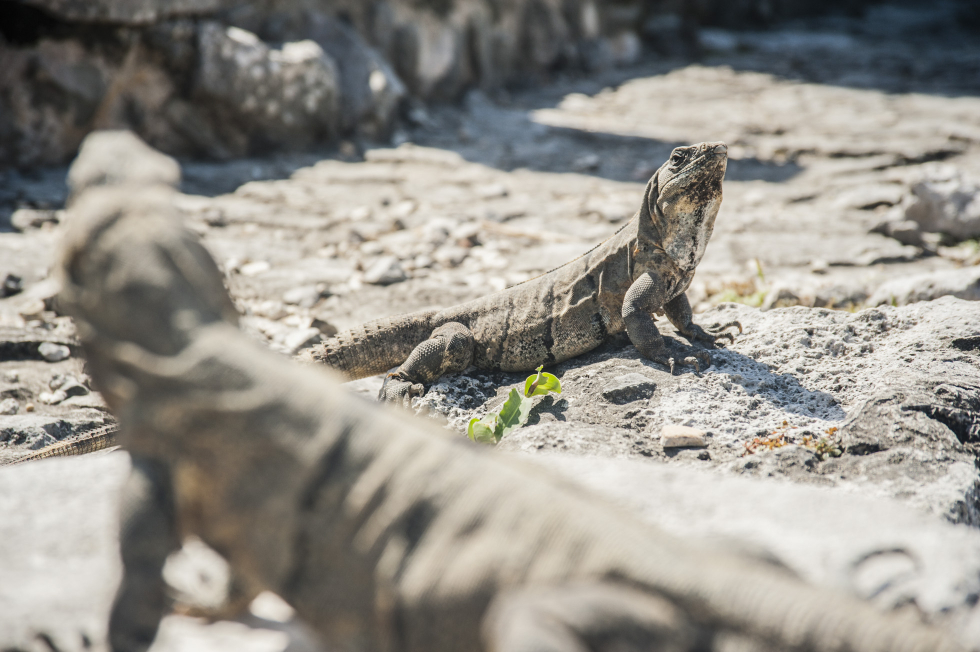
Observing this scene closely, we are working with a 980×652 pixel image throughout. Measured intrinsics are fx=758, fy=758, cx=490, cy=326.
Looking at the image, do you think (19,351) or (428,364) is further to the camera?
(19,351)

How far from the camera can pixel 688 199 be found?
14.7ft

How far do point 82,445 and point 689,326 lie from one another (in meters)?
3.50

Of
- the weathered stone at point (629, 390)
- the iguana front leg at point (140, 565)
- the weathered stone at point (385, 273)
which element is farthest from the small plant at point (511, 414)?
the weathered stone at point (385, 273)

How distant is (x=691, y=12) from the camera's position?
66.3ft

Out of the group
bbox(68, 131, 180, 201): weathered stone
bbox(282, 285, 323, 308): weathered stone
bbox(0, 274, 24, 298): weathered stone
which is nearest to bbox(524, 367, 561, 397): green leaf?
bbox(68, 131, 180, 201): weathered stone

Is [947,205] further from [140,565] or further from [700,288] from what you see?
[140,565]

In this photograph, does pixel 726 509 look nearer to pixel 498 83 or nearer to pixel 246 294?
pixel 246 294

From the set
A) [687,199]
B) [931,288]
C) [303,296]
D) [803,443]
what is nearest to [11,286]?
[303,296]

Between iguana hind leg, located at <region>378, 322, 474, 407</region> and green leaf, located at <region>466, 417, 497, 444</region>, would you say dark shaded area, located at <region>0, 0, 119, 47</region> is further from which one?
green leaf, located at <region>466, 417, 497, 444</region>

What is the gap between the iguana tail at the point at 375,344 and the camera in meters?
5.02

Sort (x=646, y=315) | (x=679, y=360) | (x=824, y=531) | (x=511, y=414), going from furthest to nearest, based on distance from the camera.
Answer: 1. (x=646, y=315)
2. (x=679, y=360)
3. (x=511, y=414)
4. (x=824, y=531)

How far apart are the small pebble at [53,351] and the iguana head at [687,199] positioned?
13.8ft

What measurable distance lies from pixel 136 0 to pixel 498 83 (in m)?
7.46

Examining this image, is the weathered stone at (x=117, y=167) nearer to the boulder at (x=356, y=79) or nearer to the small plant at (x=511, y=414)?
the small plant at (x=511, y=414)
